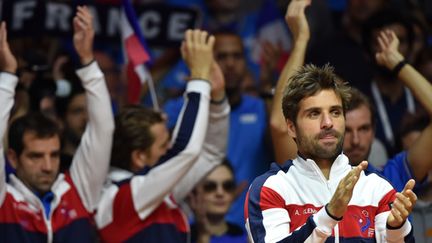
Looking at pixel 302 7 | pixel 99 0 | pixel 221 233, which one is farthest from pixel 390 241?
pixel 99 0

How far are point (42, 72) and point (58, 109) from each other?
0.31 meters

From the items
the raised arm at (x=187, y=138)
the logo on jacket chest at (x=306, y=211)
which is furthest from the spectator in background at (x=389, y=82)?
the logo on jacket chest at (x=306, y=211)

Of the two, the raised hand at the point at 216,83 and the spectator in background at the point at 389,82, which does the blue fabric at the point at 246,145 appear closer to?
the spectator in background at the point at 389,82

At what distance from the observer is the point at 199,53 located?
740 centimetres

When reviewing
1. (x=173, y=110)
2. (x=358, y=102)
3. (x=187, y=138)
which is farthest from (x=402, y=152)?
(x=173, y=110)

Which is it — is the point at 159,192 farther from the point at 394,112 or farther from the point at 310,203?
the point at 394,112

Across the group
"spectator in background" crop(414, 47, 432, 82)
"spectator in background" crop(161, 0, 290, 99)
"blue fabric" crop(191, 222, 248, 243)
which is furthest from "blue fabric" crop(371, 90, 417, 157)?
"blue fabric" crop(191, 222, 248, 243)

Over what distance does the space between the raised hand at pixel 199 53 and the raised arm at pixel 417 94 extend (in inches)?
40.7

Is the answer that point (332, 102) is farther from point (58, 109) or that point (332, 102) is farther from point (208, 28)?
point (208, 28)

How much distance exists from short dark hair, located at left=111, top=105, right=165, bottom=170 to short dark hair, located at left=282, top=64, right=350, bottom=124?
2.25 metres

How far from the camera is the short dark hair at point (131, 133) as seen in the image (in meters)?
7.52

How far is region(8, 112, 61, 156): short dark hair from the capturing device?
7137mm

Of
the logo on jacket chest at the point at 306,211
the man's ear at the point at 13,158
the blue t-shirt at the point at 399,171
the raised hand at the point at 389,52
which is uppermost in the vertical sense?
the raised hand at the point at 389,52

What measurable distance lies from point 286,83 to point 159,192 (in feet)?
4.05
